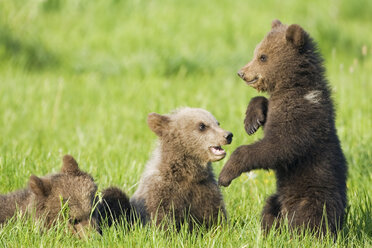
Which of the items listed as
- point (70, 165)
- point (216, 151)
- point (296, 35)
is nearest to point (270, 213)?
point (216, 151)

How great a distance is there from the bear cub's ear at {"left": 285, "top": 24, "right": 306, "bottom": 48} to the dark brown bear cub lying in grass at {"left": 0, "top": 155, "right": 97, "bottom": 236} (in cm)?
203

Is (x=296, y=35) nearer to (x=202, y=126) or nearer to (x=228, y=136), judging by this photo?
(x=228, y=136)

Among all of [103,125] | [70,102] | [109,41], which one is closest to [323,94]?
[103,125]

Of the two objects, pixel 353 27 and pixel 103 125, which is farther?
pixel 353 27

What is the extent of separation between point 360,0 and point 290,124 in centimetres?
1486

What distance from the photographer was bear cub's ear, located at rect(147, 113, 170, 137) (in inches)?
229

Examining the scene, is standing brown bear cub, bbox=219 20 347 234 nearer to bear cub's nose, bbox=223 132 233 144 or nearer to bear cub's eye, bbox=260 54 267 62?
bear cub's eye, bbox=260 54 267 62

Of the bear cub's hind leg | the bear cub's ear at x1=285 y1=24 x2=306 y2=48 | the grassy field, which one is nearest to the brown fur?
the grassy field

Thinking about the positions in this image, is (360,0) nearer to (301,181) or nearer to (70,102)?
(70,102)

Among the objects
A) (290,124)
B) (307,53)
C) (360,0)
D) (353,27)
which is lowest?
(290,124)

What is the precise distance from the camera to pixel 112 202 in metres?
5.66

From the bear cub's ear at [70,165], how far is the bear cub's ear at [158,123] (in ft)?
2.67

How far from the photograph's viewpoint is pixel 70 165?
5.38m

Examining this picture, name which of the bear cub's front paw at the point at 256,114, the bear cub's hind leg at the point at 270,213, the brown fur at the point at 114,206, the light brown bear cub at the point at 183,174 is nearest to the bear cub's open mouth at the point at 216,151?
the light brown bear cub at the point at 183,174
